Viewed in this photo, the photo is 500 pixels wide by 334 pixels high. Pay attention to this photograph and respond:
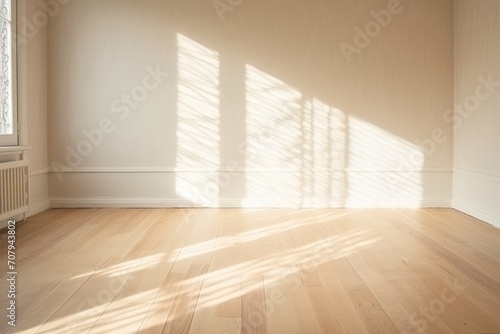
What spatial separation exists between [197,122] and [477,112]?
3.33 meters

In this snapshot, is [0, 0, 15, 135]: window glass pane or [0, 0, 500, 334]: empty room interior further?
[0, 0, 500, 334]: empty room interior

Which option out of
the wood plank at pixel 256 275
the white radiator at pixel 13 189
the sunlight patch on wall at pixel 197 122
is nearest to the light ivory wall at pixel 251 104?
the sunlight patch on wall at pixel 197 122

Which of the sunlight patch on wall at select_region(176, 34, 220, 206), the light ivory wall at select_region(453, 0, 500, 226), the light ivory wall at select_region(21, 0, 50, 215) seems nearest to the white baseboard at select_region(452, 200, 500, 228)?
the light ivory wall at select_region(453, 0, 500, 226)

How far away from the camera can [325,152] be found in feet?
17.5

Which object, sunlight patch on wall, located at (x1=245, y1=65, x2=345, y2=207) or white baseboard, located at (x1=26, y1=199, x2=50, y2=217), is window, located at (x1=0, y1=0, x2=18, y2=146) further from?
sunlight patch on wall, located at (x1=245, y1=65, x2=345, y2=207)

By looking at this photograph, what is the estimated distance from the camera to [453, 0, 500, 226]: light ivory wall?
14.5 feet

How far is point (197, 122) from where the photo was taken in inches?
207

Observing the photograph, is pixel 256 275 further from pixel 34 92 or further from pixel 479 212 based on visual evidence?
pixel 34 92

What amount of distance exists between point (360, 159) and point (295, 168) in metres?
0.84

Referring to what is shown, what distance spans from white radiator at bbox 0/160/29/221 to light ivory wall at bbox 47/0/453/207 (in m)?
0.89

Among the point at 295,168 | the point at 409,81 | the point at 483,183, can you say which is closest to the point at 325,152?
the point at 295,168

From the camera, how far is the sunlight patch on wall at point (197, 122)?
17.1ft

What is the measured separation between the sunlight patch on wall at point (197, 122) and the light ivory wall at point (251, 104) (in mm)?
13

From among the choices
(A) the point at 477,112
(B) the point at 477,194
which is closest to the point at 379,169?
(B) the point at 477,194
